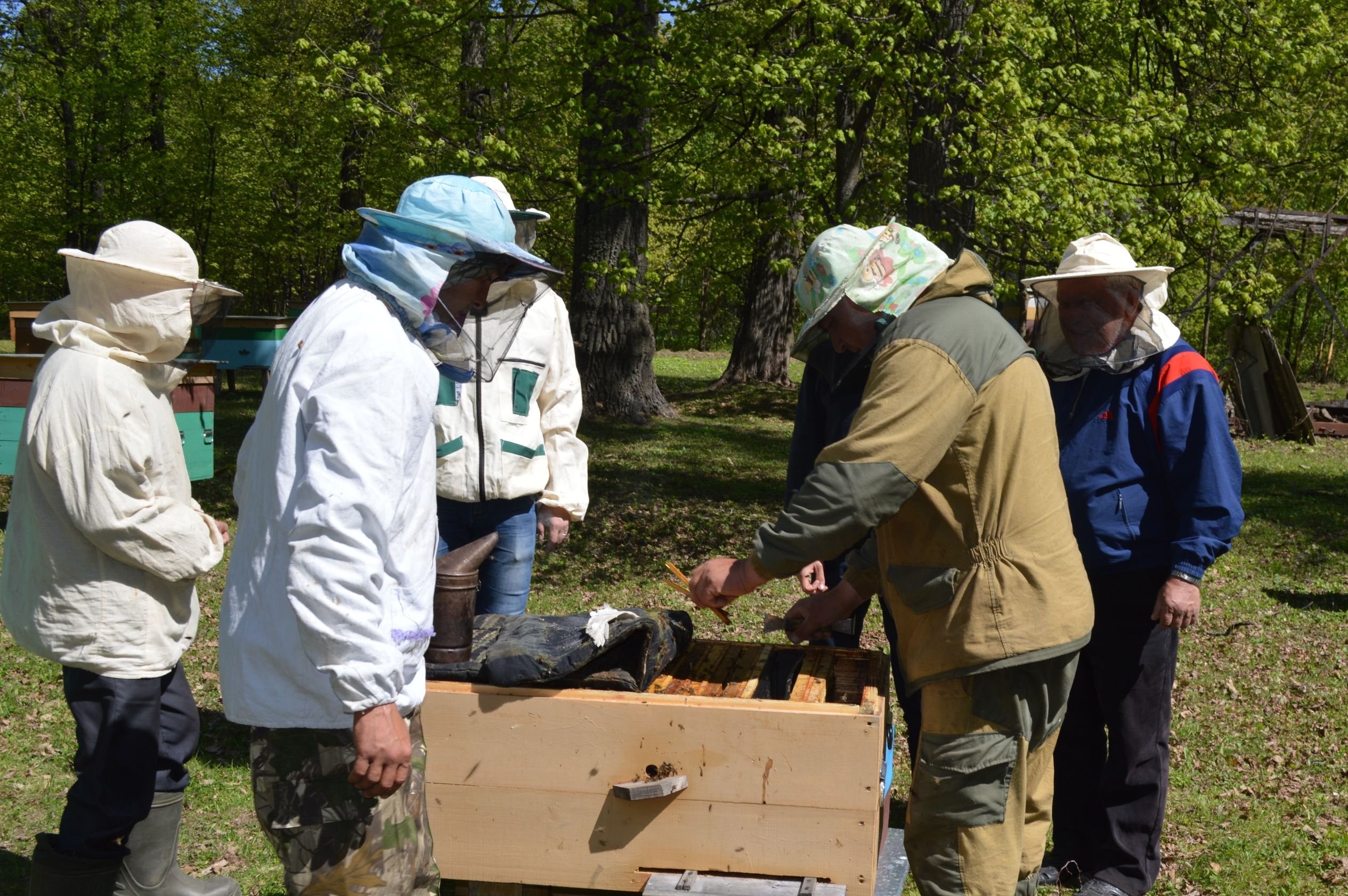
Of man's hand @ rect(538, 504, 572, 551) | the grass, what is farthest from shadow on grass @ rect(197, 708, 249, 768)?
man's hand @ rect(538, 504, 572, 551)

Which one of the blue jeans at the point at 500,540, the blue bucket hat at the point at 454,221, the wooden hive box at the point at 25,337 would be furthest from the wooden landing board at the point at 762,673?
the wooden hive box at the point at 25,337

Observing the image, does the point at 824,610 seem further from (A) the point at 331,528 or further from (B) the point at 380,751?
(A) the point at 331,528

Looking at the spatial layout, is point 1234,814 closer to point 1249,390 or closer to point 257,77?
point 1249,390

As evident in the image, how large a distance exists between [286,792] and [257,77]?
72.6ft

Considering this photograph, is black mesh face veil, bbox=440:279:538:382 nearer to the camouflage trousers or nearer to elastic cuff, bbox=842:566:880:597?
the camouflage trousers

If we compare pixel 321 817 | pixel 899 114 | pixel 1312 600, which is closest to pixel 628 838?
pixel 321 817

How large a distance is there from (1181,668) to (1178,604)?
351 centimetres

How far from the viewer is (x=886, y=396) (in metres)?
2.88

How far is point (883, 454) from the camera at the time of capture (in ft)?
9.27

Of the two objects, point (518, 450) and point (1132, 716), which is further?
point (518, 450)

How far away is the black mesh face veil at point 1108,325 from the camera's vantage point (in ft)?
12.9

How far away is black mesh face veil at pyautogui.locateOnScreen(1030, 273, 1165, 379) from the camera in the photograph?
3928 mm

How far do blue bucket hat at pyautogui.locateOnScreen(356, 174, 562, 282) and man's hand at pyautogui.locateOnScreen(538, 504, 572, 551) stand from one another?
1897 mm

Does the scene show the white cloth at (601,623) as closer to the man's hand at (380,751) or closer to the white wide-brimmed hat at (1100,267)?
the man's hand at (380,751)
